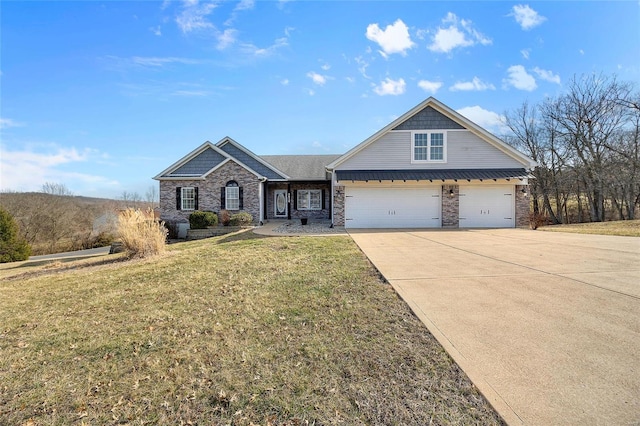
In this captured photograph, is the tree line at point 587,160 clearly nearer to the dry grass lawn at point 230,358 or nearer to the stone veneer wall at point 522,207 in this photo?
the stone veneer wall at point 522,207

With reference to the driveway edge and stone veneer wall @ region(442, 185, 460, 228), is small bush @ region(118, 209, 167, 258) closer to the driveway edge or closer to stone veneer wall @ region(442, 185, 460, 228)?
the driveway edge

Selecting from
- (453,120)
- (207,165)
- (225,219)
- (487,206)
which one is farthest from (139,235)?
(487,206)

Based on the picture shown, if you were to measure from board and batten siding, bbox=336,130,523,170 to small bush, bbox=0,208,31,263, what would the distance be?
1749 centimetres

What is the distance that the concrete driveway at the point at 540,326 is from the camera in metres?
2.52

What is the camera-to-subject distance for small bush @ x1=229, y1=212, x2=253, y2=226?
57.2ft

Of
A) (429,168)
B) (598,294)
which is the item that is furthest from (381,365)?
(429,168)

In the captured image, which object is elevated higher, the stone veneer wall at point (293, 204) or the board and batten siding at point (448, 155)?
the board and batten siding at point (448, 155)

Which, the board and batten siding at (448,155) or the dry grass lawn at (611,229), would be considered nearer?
the dry grass lawn at (611,229)

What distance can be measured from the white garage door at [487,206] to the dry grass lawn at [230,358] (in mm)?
12624

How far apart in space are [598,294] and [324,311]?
4.37 m

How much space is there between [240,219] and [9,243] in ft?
37.9

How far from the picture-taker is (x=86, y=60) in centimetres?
1309

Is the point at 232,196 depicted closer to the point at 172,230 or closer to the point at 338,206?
the point at 172,230

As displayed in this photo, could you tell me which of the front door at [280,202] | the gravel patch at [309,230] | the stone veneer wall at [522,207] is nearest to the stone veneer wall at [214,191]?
the front door at [280,202]
